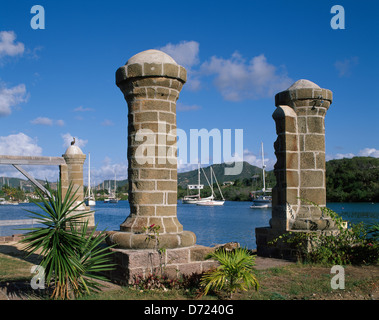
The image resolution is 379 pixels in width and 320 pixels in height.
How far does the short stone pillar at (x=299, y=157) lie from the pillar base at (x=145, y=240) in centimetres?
301

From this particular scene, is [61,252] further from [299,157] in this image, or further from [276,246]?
[299,157]

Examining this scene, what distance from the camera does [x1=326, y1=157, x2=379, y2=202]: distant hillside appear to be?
201ft

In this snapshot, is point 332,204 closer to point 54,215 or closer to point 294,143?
point 294,143

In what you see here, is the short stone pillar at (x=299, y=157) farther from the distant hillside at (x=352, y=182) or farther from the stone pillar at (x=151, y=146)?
the distant hillside at (x=352, y=182)

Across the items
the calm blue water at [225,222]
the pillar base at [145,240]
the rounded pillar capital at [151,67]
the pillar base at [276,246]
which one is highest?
the rounded pillar capital at [151,67]

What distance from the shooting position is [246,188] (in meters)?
96.6

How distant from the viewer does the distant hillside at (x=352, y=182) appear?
61344mm

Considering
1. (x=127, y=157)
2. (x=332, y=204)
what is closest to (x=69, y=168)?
(x=127, y=157)

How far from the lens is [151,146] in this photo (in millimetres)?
6773

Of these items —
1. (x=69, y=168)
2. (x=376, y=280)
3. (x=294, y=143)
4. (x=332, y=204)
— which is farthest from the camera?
(x=332, y=204)

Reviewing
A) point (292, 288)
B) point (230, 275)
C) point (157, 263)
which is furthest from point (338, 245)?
point (157, 263)

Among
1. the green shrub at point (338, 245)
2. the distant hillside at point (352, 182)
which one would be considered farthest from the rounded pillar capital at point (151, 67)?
the distant hillside at point (352, 182)

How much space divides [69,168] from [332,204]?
202 ft

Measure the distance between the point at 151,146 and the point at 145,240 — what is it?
1558 mm
